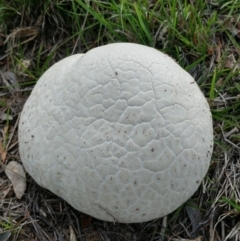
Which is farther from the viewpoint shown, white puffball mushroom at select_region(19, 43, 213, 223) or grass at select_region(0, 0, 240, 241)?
grass at select_region(0, 0, 240, 241)

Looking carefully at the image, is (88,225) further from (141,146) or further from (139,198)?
(141,146)

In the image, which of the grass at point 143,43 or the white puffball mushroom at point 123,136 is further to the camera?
the grass at point 143,43

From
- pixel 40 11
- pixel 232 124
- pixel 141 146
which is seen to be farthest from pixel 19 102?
pixel 232 124

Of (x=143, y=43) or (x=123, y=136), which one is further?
(x=143, y=43)
